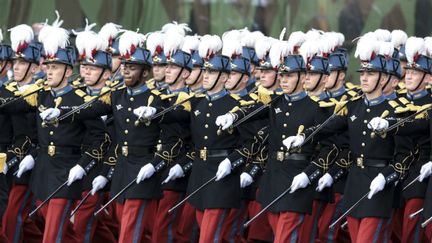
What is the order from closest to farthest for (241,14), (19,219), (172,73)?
1. (19,219)
2. (172,73)
3. (241,14)

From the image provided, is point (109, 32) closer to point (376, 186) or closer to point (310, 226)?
point (310, 226)

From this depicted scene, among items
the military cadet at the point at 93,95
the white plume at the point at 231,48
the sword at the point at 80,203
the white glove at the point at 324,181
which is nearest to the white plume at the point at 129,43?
the military cadet at the point at 93,95

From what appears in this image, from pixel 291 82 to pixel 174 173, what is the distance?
1477 mm

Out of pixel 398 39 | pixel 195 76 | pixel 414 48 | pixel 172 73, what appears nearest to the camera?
pixel 414 48

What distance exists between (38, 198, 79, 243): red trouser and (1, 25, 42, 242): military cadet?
2.54 feet

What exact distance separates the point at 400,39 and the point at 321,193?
287 centimetres

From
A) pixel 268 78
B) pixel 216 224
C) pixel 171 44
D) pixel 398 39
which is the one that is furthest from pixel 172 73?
pixel 398 39

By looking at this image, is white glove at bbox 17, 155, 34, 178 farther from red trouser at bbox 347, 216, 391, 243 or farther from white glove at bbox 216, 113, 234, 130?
red trouser at bbox 347, 216, 391, 243

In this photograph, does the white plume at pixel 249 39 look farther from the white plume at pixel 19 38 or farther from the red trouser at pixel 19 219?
the red trouser at pixel 19 219

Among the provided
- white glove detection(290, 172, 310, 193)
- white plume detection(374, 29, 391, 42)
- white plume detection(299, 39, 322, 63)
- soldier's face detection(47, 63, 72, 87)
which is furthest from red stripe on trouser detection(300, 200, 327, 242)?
soldier's face detection(47, 63, 72, 87)

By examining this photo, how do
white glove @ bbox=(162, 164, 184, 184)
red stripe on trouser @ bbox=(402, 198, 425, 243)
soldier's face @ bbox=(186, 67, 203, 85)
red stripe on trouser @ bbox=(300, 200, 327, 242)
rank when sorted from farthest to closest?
soldier's face @ bbox=(186, 67, 203, 85), white glove @ bbox=(162, 164, 184, 184), red stripe on trouser @ bbox=(402, 198, 425, 243), red stripe on trouser @ bbox=(300, 200, 327, 242)

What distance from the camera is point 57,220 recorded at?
49.6 ft

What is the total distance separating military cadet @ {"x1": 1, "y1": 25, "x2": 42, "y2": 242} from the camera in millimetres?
15961

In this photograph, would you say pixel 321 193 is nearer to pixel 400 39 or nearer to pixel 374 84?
pixel 374 84
